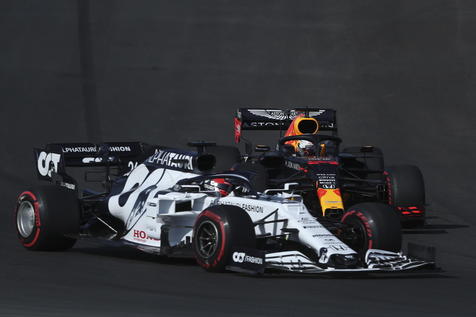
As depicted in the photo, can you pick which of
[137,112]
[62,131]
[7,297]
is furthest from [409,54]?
[7,297]

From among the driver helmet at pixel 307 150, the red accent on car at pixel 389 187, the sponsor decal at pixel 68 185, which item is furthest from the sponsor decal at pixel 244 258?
the driver helmet at pixel 307 150

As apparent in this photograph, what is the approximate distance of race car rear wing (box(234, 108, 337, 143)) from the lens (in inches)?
757

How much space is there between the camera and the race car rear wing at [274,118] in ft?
63.1

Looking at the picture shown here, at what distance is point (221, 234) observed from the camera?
37.1ft

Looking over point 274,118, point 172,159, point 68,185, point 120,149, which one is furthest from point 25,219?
point 274,118

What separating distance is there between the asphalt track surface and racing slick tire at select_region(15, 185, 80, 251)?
20 cm

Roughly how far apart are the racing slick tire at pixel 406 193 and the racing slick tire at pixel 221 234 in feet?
17.3

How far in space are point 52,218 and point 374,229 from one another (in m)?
3.79

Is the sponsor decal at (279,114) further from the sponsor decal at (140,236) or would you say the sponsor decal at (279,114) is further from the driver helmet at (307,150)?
the sponsor decal at (140,236)

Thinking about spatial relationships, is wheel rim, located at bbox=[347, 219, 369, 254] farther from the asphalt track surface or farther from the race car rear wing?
the race car rear wing

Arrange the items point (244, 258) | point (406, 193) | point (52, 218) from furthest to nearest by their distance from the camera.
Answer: point (406, 193), point (52, 218), point (244, 258)

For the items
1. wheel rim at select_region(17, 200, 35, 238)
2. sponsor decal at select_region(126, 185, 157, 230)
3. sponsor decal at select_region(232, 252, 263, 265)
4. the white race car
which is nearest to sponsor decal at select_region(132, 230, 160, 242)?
→ the white race car

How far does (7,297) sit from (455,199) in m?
10.8

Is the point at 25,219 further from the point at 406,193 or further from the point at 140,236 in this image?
the point at 406,193
